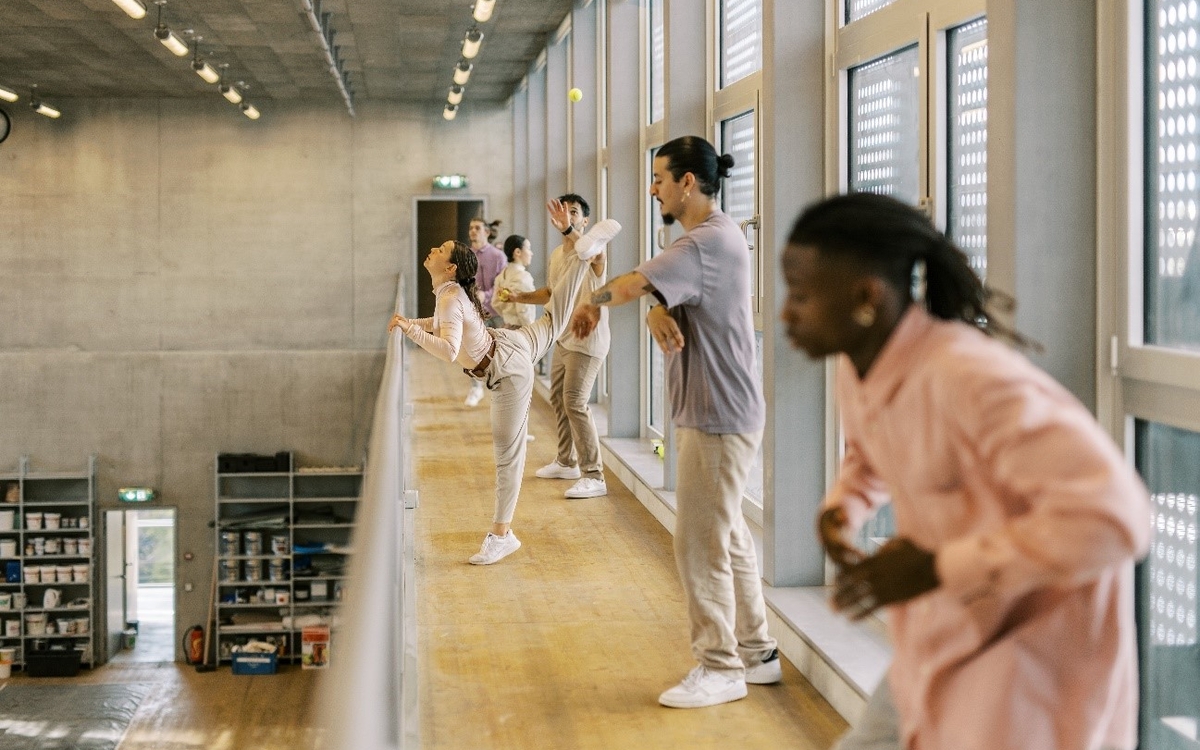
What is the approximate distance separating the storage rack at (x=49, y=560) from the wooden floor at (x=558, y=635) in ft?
34.8

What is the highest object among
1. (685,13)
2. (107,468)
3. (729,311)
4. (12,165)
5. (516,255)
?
(12,165)

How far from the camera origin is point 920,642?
4.68 feet

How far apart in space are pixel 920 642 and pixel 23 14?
1328 cm

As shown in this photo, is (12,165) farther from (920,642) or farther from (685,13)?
(920,642)

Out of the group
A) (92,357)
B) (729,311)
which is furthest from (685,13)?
(92,357)

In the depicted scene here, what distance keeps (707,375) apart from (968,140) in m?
1.00

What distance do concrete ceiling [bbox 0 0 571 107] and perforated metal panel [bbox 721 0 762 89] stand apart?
5631 millimetres

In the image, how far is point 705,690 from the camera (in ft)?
11.9

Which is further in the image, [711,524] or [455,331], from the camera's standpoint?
[455,331]

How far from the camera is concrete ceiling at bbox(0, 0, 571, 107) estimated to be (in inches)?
488

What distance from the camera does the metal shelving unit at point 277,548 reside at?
17438 millimetres

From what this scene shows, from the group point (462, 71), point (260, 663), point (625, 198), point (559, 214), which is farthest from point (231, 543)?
point (559, 214)

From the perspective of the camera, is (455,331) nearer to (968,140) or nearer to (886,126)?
(886,126)

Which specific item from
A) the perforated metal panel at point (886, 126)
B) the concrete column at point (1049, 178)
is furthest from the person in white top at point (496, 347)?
the concrete column at point (1049, 178)
